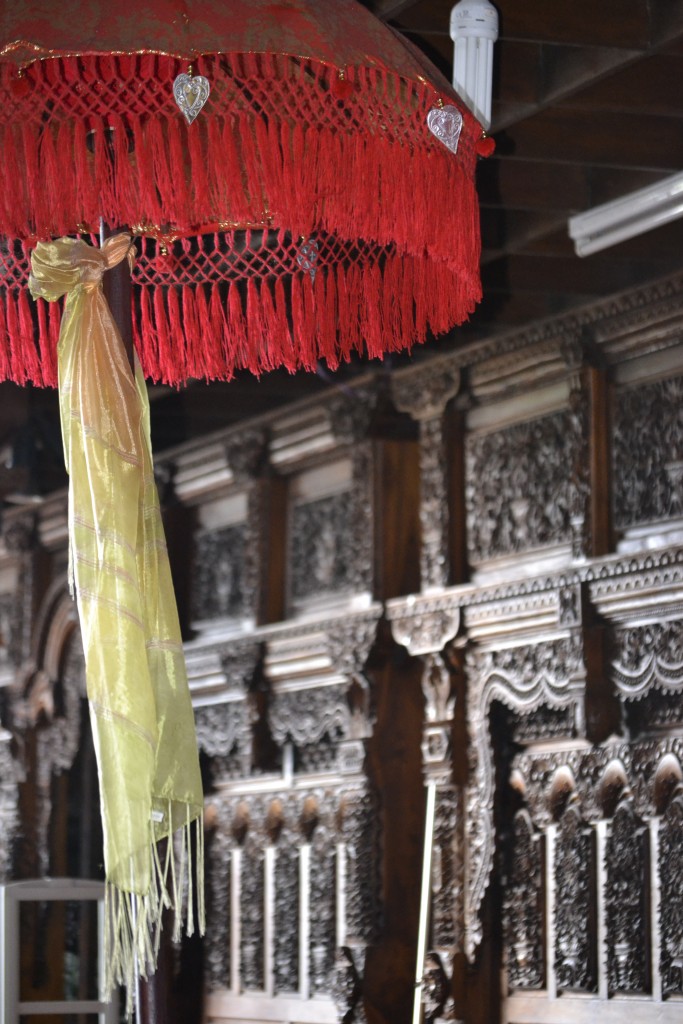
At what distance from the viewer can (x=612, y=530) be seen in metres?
5.41

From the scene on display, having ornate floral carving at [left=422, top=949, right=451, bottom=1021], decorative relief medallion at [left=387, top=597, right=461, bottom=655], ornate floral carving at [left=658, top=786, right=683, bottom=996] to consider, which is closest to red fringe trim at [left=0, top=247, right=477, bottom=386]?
ornate floral carving at [left=658, top=786, right=683, bottom=996]

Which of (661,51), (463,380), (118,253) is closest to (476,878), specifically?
(463,380)

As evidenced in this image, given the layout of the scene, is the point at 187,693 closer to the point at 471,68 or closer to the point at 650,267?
the point at 471,68

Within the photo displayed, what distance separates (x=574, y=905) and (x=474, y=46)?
2859 mm

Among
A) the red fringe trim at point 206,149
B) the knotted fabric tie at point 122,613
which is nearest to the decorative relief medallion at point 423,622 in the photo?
the knotted fabric tie at point 122,613

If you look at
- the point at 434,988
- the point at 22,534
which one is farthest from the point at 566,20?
the point at 22,534

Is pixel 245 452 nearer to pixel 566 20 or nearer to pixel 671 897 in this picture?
pixel 671 897

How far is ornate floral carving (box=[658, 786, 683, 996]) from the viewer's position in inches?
194

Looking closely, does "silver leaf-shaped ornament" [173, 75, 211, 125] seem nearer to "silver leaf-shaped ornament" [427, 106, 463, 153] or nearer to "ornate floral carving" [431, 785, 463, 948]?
"silver leaf-shaped ornament" [427, 106, 463, 153]

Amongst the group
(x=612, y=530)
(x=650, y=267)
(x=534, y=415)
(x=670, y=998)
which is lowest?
(x=670, y=998)

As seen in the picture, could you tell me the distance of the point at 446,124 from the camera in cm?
288

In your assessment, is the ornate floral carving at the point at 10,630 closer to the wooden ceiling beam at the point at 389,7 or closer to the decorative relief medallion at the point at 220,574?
the decorative relief medallion at the point at 220,574

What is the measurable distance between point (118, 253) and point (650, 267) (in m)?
2.97

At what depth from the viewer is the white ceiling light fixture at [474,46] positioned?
3.72 m
